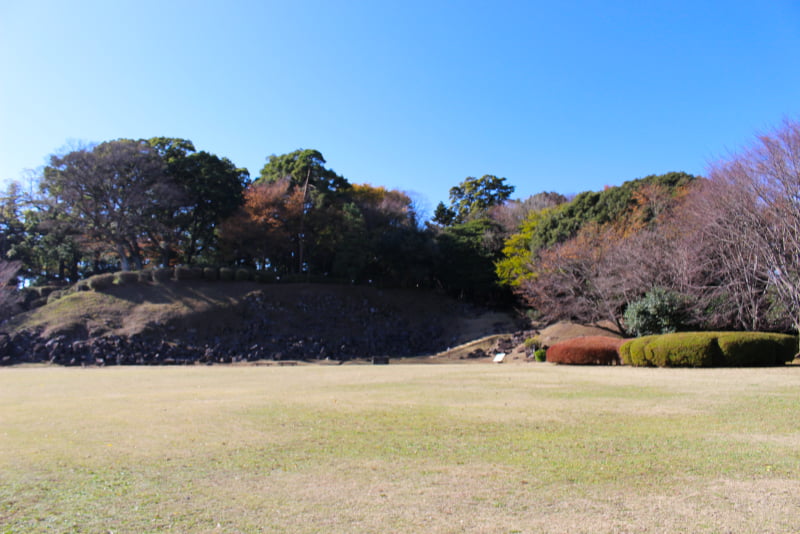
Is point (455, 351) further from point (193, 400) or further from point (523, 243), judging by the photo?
point (193, 400)

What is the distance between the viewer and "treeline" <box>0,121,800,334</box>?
2169 centimetres

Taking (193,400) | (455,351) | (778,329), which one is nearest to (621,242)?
(778,329)

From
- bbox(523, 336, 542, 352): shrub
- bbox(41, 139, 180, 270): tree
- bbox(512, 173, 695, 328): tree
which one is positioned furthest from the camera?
bbox(41, 139, 180, 270): tree

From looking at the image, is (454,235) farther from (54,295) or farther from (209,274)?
(54,295)

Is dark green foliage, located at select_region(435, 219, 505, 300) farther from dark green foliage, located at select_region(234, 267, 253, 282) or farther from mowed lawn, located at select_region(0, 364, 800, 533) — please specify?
mowed lawn, located at select_region(0, 364, 800, 533)

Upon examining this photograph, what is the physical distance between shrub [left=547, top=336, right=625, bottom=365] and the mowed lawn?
29.5 ft

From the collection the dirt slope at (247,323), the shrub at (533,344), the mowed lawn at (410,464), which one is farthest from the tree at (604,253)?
the mowed lawn at (410,464)

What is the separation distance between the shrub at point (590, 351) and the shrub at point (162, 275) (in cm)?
2859

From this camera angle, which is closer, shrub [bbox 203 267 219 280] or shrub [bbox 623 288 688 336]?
shrub [bbox 623 288 688 336]

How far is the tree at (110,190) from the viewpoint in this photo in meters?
38.2

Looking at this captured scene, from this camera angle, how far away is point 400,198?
187 ft

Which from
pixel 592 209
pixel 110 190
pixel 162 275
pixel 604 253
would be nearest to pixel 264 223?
pixel 162 275

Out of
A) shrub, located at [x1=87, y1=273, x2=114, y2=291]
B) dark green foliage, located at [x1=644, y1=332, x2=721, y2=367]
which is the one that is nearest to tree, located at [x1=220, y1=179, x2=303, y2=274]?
shrub, located at [x1=87, y1=273, x2=114, y2=291]

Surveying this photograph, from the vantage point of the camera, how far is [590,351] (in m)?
19.6
